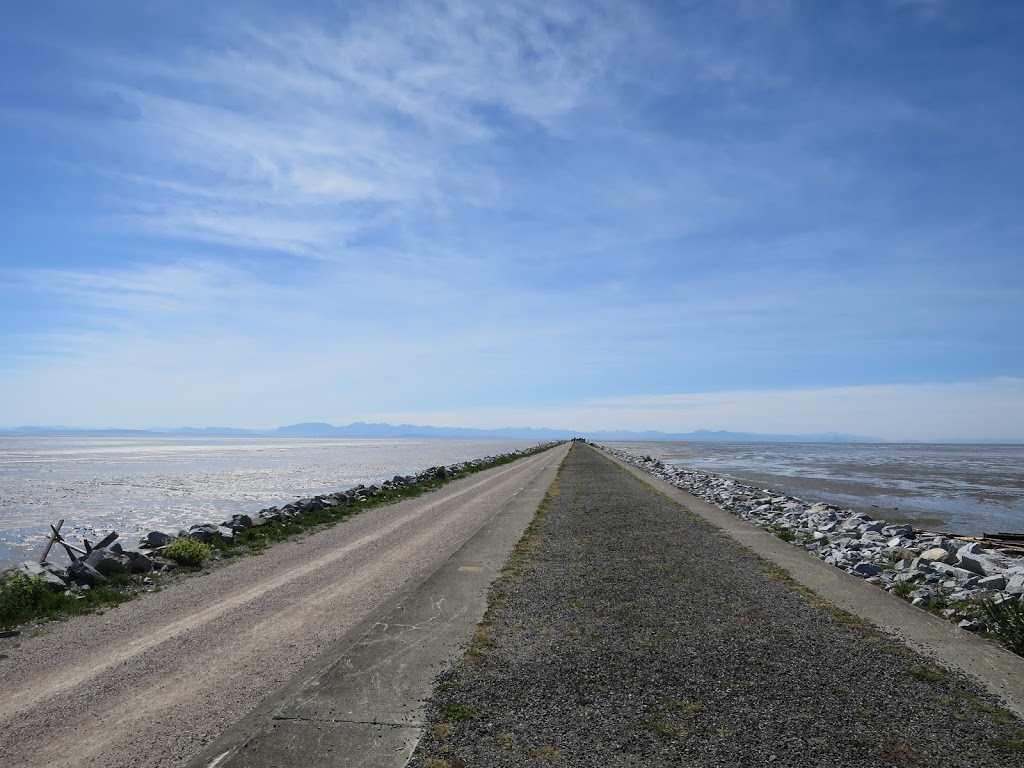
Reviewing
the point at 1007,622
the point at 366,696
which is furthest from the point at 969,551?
the point at 366,696

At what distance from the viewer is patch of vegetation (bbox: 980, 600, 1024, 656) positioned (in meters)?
6.81

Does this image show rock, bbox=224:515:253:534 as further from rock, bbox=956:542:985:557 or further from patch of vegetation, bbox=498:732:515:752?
rock, bbox=956:542:985:557

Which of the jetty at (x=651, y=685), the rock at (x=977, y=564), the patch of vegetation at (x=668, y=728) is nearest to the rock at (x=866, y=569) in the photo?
the jetty at (x=651, y=685)

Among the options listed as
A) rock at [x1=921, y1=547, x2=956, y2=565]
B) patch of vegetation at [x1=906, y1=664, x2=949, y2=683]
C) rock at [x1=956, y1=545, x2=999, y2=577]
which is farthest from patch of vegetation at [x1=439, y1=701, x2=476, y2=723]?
rock at [x1=921, y1=547, x2=956, y2=565]

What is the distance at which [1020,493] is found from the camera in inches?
1300

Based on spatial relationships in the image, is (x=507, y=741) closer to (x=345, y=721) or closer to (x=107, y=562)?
(x=345, y=721)

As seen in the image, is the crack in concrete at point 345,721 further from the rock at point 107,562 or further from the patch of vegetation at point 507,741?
the rock at point 107,562

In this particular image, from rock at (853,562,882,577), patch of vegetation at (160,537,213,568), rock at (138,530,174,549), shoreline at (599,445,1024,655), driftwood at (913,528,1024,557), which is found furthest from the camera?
driftwood at (913,528,1024,557)

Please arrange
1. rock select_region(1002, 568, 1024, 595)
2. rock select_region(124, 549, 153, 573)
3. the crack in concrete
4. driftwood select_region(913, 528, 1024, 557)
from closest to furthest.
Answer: the crack in concrete, rock select_region(1002, 568, 1024, 595), rock select_region(124, 549, 153, 573), driftwood select_region(913, 528, 1024, 557)

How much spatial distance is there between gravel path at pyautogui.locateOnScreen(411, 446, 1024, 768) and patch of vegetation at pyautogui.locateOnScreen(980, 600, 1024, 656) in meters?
1.43

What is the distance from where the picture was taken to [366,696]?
18.0 ft

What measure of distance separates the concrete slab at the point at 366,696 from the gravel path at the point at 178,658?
0.63m

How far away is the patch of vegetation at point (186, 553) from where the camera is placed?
13.1 metres

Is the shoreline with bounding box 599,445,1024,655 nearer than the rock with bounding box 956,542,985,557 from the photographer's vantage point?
Yes
